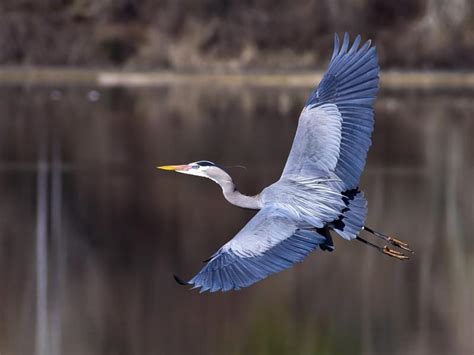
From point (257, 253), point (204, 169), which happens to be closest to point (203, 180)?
point (204, 169)

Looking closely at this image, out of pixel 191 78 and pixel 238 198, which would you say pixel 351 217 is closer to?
pixel 238 198

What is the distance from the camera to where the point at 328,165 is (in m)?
5.89

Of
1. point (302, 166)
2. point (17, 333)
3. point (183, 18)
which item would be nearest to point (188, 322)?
point (17, 333)

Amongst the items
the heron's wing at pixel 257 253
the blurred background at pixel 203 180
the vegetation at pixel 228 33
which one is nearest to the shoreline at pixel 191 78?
the blurred background at pixel 203 180

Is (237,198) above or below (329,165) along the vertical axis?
below

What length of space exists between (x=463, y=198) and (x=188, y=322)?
470 centimetres

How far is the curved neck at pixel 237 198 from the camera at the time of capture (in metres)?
5.93

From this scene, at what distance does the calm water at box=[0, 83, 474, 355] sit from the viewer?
24.2ft

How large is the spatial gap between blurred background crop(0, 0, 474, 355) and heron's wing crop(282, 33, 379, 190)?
1.52 meters

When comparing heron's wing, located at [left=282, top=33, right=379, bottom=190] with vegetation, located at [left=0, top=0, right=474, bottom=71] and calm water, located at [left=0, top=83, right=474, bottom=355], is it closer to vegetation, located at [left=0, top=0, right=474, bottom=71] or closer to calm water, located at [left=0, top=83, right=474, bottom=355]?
calm water, located at [left=0, top=83, right=474, bottom=355]

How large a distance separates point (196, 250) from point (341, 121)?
149 inches

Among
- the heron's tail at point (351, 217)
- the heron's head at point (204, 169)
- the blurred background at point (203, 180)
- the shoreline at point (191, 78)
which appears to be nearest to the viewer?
the heron's tail at point (351, 217)

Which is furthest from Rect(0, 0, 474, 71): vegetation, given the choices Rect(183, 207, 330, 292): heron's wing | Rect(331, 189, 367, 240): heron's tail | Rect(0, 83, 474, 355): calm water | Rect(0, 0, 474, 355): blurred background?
Rect(183, 207, 330, 292): heron's wing

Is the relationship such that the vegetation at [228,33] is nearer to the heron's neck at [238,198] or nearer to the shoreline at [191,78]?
Result: the shoreline at [191,78]
